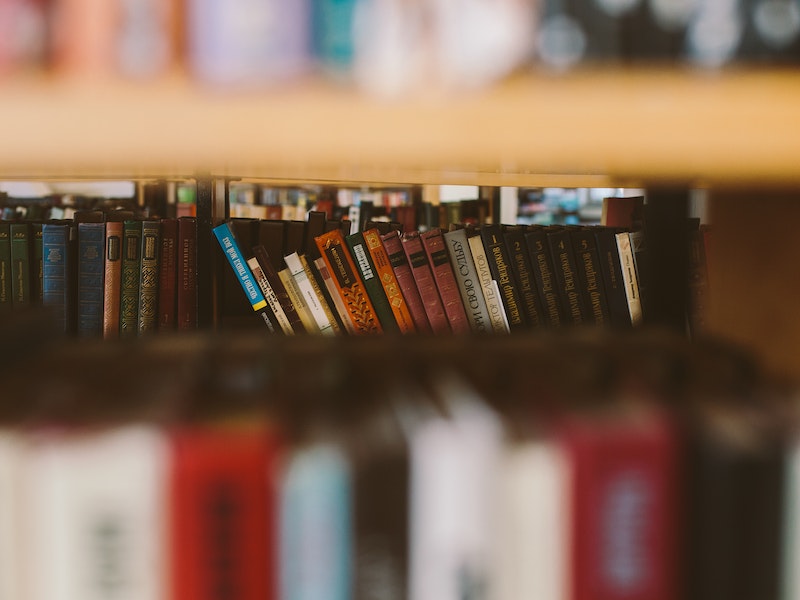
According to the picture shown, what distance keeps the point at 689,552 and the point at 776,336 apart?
1.40 ft

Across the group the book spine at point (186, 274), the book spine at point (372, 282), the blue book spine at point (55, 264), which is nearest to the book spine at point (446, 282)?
the book spine at point (372, 282)

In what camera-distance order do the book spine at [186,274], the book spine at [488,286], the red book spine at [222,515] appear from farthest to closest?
the book spine at [186,274], the book spine at [488,286], the red book spine at [222,515]

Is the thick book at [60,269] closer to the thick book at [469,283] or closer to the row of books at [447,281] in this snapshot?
the row of books at [447,281]

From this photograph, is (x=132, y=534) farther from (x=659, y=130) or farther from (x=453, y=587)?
(x=659, y=130)

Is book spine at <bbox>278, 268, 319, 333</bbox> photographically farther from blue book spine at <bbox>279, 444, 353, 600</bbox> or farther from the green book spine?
blue book spine at <bbox>279, 444, 353, 600</bbox>

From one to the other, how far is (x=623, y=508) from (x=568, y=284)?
916mm

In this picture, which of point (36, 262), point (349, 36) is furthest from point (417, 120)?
point (36, 262)

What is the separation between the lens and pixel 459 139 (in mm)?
476

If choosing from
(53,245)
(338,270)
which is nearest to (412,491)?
(338,270)

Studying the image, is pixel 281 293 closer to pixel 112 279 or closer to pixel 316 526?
pixel 112 279

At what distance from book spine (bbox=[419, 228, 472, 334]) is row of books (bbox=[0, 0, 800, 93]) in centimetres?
83

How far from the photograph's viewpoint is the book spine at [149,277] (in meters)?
1.42

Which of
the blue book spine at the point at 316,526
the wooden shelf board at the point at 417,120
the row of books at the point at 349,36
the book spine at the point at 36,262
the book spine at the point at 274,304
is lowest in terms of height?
the blue book spine at the point at 316,526

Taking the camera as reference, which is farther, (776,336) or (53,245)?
(53,245)
